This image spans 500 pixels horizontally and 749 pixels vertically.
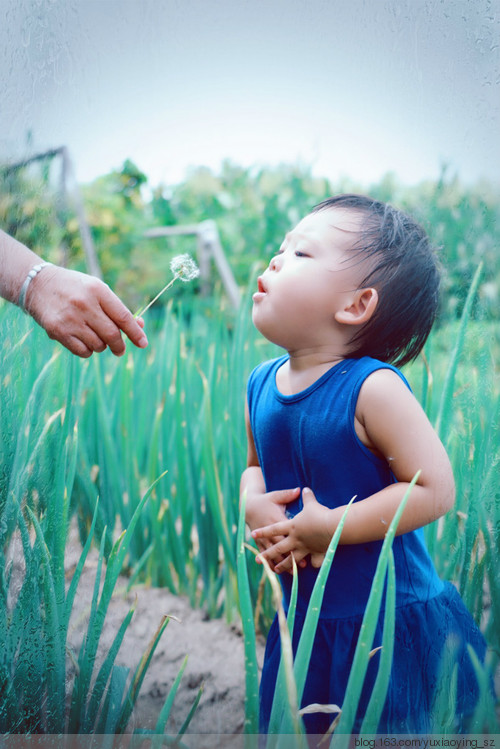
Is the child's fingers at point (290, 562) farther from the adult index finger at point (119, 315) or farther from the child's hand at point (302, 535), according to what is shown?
the adult index finger at point (119, 315)

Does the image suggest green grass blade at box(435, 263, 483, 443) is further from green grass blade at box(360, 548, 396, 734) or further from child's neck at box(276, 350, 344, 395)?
green grass blade at box(360, 548, 396, 734)

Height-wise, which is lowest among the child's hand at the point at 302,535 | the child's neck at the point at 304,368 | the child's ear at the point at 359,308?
the child's hand at the point at 302,535

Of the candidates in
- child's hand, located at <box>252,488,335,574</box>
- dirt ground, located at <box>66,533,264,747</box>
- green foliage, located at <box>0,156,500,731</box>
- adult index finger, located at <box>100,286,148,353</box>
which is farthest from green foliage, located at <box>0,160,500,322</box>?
dirt ground, located at <box>66,533,264,747</box>

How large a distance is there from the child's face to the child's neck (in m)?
0.02

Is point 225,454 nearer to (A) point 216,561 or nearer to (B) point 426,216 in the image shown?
(A) point 216,561

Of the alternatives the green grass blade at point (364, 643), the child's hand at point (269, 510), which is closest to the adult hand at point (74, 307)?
the child's hand at point (269, 510)

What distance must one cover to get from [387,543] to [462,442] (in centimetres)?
29

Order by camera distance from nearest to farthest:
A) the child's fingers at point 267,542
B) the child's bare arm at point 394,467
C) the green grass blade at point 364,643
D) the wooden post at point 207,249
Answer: the green grass blade at point 364,643 → the child's bare arm at point 394,467 → the child's fingers at point 267,542 → the wooden post at point 207,249

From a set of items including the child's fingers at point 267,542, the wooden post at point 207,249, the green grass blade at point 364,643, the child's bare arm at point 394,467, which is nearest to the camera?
the green grass blade at point 364,643

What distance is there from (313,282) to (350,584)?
0.39 m

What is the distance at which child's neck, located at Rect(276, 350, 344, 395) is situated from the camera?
2.75 ft

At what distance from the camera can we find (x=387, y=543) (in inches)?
24.0

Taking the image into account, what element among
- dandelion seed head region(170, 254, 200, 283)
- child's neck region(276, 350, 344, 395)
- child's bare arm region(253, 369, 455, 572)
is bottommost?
child's bare arm region(253, 369, 455, 572)

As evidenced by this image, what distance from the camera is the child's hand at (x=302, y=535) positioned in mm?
774
